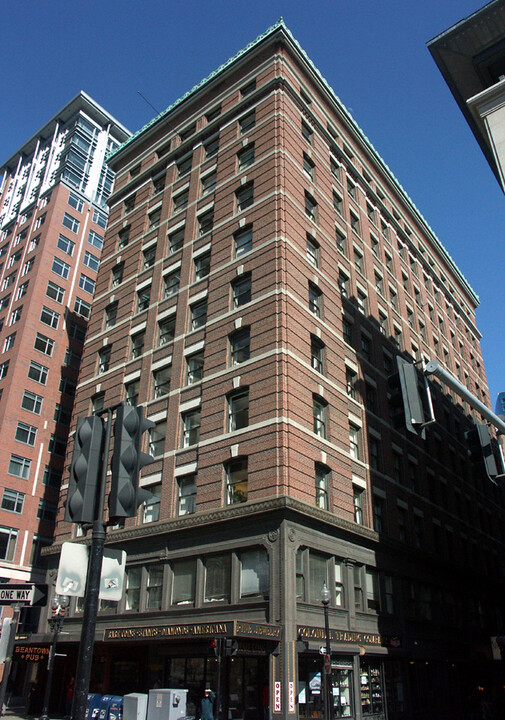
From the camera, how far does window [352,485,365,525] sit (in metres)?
29.4

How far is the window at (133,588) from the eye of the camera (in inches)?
1101

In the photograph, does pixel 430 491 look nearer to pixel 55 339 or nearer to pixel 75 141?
pixel 55 339

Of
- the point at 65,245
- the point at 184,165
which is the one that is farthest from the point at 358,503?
the point at 65,245

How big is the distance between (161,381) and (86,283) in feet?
98.9

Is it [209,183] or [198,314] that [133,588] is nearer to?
[198,314]

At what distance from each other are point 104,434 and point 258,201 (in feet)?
88.3

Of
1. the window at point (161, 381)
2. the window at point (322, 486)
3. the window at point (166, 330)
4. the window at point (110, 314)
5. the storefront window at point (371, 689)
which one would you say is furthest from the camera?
the window at point (110, 314)

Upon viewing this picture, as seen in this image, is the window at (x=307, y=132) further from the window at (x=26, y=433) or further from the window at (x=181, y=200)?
the window at (x=26, y=433)

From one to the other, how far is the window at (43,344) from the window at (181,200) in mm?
19943

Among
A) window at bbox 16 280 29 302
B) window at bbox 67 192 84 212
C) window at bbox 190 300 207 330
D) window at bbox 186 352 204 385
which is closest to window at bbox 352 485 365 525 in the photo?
window at bbox 186 352 204 385

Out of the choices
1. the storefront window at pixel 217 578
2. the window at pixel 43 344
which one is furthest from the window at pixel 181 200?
the storefront window at pixel 217 578

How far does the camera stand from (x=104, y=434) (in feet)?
28.2

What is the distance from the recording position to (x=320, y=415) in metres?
29.2

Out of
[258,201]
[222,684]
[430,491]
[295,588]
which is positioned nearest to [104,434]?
[295,588]
